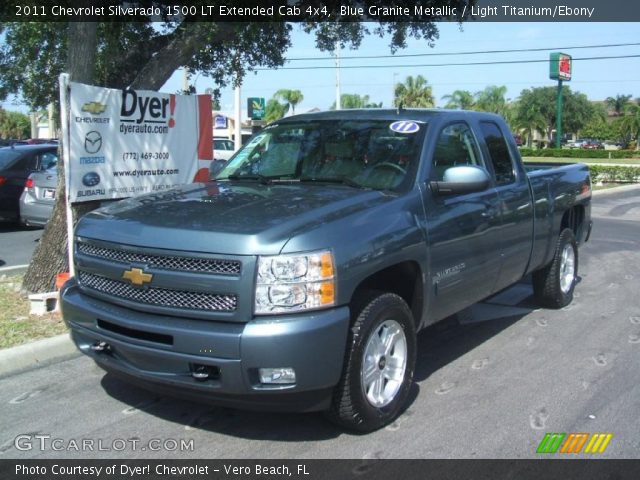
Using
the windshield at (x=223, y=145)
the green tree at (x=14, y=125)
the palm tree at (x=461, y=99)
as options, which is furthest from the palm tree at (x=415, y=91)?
the green tree at (x=14, y=125)

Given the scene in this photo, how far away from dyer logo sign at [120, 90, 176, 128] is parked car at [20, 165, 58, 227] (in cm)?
482

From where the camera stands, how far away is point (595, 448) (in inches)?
150

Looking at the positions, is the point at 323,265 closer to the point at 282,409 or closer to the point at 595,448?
the point at 282,409

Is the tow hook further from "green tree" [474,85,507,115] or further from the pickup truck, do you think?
"green tree" [474,85,507,115]

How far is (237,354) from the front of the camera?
11.0ft

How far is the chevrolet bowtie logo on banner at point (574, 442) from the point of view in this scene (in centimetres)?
379

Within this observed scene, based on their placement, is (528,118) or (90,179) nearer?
(90,179)

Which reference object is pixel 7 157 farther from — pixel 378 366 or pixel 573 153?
pixel 573 153

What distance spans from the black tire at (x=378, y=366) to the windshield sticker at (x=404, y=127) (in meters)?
1.36

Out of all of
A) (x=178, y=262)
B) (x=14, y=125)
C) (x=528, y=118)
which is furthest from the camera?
(x=14, y=125)

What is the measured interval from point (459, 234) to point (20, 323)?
12.8 ft

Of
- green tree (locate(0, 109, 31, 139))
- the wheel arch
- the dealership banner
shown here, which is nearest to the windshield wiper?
the wheel arch

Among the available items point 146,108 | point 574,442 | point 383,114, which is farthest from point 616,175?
point 574,442
